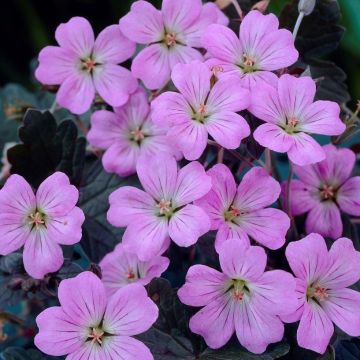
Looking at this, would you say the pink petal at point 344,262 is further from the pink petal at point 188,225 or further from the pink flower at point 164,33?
the pink flower at point 164,33

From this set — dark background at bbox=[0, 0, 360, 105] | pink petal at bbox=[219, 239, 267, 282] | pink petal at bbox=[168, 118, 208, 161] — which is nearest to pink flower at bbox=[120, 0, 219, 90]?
pink petal at bbox=[168, 118, 208, 161]

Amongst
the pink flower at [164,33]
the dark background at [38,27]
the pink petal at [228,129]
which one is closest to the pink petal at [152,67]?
the pink flower at [164,33]

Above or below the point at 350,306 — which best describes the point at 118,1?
below

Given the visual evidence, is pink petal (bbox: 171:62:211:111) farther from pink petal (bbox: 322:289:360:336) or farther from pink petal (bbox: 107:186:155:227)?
pink petal (bbox: 322:289:360:336)

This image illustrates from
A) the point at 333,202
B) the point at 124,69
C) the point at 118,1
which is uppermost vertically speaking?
the point at 124,69

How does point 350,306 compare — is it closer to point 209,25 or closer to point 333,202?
point 333,202

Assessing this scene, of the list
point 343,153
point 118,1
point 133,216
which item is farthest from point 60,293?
point 118,1

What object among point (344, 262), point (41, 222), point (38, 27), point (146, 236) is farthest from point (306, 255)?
point (38, 27)
